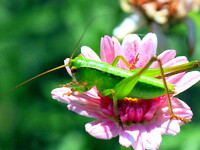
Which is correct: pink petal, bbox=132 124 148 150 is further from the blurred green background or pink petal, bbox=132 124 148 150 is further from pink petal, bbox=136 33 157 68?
the blurred green background

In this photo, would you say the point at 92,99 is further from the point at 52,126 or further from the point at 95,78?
the point at 52,126

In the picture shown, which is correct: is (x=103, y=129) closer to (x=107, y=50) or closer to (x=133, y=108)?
(x=133, y=108)

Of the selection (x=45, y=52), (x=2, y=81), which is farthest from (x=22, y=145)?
(x=45, y=52)

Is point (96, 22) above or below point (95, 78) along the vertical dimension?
below

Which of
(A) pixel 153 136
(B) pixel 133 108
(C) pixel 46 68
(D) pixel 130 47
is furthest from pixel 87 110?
(C) pixel 46 68

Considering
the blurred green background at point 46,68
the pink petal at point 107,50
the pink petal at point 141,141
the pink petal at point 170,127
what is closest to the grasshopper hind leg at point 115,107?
the pink petal at point 141,141

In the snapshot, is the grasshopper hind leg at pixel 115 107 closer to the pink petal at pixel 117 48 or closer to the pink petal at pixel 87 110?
the pink petal at pixel 87 110

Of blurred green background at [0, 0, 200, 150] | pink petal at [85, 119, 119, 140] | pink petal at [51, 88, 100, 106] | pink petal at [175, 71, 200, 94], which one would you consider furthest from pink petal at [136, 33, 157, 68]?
blurred green background at [0, 0, 200, 150]
